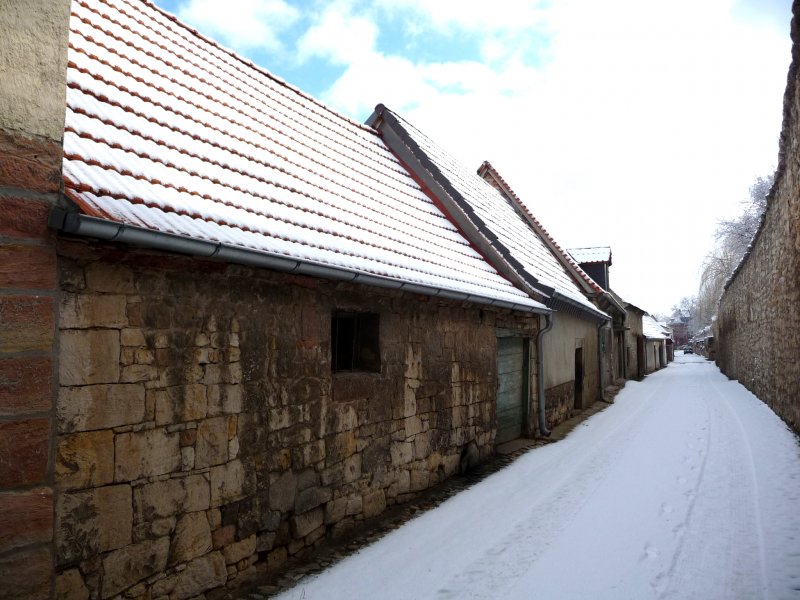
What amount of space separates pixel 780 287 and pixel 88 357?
1084 centimetres

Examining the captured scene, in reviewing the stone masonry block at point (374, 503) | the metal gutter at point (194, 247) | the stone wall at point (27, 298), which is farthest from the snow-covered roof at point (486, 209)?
the stone wall at point (27, 298)

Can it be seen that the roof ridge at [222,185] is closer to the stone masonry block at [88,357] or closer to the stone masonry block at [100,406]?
the stone masonry block at [88,357]

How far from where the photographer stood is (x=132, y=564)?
3.19 m

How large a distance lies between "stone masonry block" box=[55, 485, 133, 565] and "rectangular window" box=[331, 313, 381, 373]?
8.27ft

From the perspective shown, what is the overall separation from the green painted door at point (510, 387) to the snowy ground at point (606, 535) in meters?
0.71

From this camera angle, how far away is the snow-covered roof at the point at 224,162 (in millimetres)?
3678

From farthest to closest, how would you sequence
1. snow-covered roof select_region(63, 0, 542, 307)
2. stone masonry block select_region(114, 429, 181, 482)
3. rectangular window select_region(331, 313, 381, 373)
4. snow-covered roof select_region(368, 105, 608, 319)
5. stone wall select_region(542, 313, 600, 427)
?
stone wall select_region(542, 313, 600, 427)
snow-covered roof select_region(368, 105, 608, 319)
rectangular window select_region(331, 313, 381, 373)
snow-covered roof select_region(63, 0, 542, 307)
stone masonry block select_region(114, 429, 181, 482)

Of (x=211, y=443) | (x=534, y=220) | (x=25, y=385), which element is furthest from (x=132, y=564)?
(x=534, y=220)

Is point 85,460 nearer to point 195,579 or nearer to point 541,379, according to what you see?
point 195,579

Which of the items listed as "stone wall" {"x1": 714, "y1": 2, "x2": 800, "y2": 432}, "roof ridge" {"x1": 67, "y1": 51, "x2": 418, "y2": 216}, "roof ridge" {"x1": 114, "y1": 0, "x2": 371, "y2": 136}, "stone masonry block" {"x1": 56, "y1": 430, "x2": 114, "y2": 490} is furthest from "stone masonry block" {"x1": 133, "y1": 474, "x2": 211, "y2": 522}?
"stone wall" {"x1": 714, "y1": 2, "x2": 800, "y2": 432}

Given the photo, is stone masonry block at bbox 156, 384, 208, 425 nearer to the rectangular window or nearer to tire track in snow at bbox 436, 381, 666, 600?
the rectangular window

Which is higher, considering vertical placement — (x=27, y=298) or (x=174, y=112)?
(x=174, y=112)

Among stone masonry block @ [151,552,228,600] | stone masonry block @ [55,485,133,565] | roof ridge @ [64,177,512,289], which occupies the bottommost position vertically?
stone masonry block @ [151,552,228,600]

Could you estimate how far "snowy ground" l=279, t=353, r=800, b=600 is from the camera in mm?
3867
